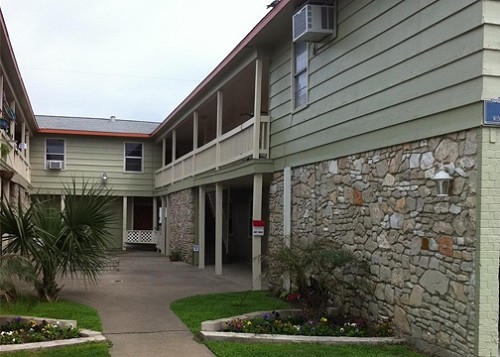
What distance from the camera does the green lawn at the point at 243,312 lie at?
6051 millimetres

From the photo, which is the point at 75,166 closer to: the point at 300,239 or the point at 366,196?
the point at 300,239

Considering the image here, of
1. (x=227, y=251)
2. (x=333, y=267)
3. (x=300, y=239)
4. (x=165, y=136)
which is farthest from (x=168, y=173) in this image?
(x=333, y=267)

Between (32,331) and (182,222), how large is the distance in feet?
41.2

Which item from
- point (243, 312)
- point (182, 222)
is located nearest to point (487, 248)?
point (243, 312)

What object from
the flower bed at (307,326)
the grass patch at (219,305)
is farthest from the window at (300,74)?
the flower bed at (307,326)

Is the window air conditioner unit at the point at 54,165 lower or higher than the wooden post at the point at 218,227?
higher

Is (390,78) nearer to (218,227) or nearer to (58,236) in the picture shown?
(58,236)

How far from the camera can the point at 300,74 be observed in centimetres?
1027

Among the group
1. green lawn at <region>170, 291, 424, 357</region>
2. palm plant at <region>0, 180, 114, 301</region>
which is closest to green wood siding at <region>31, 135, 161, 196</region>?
palm plant at <region>0, 180, 114, 301</region>

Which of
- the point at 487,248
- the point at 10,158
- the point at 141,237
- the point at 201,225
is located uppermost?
the point at 10,158

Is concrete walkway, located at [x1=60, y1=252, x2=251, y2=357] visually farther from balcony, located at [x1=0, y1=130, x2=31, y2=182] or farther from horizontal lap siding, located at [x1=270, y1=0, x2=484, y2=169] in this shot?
horizontal lap siding, located at [x1=270, y1=0, x2=484, y2=169]

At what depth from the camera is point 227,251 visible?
20234 mm

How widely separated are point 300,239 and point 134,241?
53.0 feet

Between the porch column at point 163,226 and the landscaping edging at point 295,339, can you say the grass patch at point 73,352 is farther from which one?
the porch column at point 163,226
